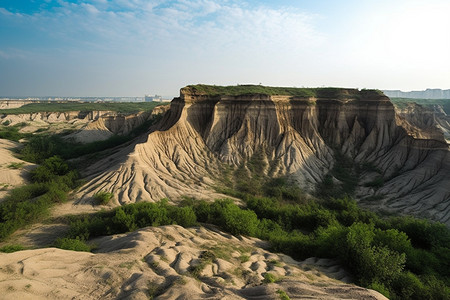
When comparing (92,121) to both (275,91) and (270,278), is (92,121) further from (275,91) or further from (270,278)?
(270,278)

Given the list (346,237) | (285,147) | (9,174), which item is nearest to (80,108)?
(9,174)

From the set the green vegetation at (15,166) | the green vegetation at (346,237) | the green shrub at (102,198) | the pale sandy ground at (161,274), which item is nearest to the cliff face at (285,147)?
the green shrub at (102,198)

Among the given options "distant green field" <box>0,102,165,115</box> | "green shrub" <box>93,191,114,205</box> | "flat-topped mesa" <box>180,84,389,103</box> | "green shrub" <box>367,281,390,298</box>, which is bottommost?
"green shrub" <box>93,191,114,205</box>

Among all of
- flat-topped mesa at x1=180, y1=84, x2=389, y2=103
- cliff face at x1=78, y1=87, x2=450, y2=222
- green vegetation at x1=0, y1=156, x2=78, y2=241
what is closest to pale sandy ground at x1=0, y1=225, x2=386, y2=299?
green vegetation at x1=0, y1=156, x2=78, y2=241

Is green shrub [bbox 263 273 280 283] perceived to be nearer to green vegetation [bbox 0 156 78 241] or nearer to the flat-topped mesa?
green vegetation [bbox 0 156 78 241]

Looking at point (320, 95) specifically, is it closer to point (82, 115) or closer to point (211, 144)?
point (211, 144)

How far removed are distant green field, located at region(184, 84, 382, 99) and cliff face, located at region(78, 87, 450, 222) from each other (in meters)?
0.58

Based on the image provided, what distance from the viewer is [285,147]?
1423 inches

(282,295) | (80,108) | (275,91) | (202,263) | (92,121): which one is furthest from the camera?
(80,108)

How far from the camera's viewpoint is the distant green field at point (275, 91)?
40.3m

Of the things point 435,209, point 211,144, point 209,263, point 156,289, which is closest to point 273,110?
point 211,144

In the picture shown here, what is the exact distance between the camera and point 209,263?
1057 centimetres

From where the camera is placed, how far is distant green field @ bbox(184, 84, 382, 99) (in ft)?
132

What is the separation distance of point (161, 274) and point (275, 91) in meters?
39.8
